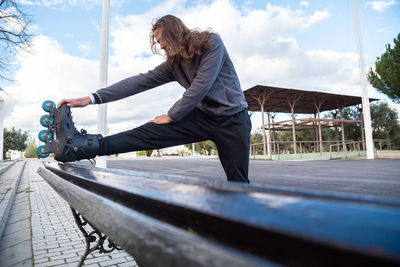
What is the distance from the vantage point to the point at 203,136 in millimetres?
1967

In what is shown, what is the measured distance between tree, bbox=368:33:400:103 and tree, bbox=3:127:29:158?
48918 mm

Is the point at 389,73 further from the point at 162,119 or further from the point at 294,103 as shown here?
the point at 162,119

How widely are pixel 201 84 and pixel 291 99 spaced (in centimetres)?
2021

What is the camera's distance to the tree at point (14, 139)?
140 feet

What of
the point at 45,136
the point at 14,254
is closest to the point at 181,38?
the point at 45,136

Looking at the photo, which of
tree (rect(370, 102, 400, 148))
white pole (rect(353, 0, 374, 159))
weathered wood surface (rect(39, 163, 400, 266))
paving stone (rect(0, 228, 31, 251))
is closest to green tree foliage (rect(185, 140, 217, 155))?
tree (rect(370, 102, 400, 148))

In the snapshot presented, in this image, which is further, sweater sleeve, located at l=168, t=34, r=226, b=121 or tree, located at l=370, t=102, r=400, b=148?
tree, located at l=370, t=102, r=400, b=148

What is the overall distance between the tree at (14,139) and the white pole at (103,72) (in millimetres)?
45511

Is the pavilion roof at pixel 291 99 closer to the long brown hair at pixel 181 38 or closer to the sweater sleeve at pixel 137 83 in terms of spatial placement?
the sweater sleeve at pixel 137 83

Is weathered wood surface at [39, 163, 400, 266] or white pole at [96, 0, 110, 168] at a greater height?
white pole at [96, 0, 110, 168]

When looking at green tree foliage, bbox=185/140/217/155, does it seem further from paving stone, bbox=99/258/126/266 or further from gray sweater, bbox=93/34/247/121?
gray sweater, bbox=93/34/247/121

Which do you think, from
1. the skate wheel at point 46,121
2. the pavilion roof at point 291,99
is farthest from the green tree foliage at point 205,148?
the skate wheel at point 46,121

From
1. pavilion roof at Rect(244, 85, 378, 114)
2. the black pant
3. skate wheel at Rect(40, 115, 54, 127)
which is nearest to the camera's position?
the black pant

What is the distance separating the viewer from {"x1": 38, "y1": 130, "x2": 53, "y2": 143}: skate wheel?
2.09 meters
